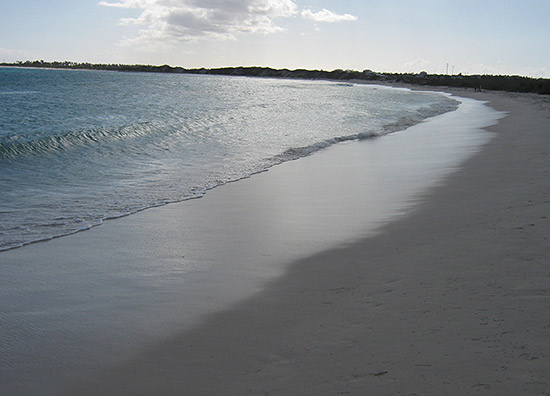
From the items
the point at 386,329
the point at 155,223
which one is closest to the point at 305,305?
the point at 386,329

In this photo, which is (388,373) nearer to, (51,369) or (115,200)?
(51,369)

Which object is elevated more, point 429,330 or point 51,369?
point 429,330

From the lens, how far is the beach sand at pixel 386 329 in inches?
118

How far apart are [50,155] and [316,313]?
12.7 metres

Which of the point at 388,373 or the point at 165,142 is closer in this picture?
the point at 388,373

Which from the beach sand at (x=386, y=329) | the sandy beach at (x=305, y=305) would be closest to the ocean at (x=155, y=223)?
the sandy beach at (x=305, y=305)

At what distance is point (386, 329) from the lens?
3.63 meters

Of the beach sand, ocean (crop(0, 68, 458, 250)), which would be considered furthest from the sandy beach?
ocean (crop(0, 68, 458, 250))

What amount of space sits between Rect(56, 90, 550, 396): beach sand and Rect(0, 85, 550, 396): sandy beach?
13mm

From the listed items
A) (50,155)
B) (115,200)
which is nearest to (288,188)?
(115,200)

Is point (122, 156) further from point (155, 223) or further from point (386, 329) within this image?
point (386, 329)

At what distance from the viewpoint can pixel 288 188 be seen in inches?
381

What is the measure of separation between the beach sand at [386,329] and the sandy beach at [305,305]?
13 millimetres

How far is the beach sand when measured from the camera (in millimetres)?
3000
